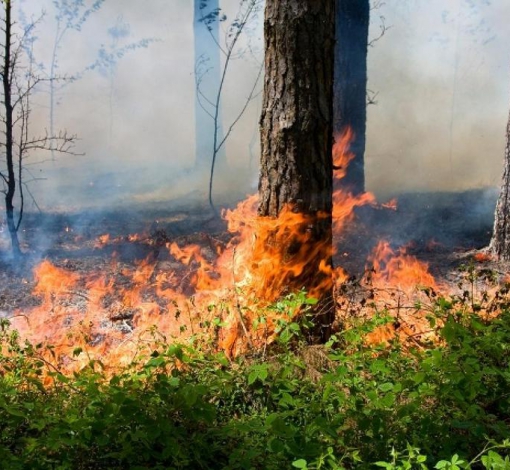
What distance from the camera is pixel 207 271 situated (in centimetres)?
625

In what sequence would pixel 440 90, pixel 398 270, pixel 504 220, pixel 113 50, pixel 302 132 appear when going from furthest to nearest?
1. pixel 440 90
2. pixel 113 50
3. pixel 504 220
4. pixel 398 270
5. pixel 302 132

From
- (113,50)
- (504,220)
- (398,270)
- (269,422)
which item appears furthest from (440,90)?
(269,422)

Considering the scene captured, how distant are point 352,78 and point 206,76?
3.76 meters

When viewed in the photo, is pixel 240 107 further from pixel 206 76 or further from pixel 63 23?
pixel 63 23

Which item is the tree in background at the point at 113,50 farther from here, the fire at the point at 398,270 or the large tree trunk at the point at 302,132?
the large tree trunk at the point at 302,132

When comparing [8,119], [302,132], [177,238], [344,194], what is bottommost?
[177,238]

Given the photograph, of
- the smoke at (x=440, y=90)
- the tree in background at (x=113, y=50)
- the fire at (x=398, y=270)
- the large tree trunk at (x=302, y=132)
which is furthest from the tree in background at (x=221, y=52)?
the large tree trunk at (x=302, y=132)

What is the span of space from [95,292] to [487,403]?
14.3 feet

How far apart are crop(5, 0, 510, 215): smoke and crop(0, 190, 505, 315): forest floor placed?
101cm

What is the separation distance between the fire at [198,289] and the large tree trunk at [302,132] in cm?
2

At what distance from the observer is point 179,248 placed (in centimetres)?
804

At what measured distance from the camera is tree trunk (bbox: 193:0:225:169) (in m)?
12.0

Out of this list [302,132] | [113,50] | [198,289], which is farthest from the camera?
[113,50]

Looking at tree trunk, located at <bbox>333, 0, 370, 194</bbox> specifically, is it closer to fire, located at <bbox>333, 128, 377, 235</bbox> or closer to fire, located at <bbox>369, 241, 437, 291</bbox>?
fire, located at <bbox>333, 128, 377, 235</bbox>
